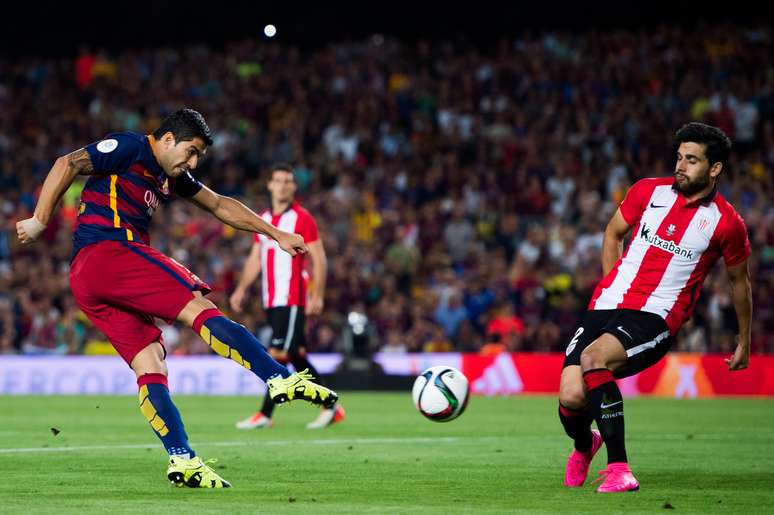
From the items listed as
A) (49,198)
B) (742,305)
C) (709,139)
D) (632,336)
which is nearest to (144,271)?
(49,198)

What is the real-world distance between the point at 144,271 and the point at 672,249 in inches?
126

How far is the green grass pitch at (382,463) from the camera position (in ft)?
22.7

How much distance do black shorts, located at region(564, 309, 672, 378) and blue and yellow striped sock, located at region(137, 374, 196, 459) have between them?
2404 millimetres

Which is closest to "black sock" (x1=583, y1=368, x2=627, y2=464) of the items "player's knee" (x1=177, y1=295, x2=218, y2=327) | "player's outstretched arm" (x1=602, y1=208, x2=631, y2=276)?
"player's outstretched arm" (x1=602, y1=208, x2=631, y2=276)

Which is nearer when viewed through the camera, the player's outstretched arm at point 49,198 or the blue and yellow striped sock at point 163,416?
the player's outstretched arm at point 49,198

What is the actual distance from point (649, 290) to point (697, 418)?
7.22 metres

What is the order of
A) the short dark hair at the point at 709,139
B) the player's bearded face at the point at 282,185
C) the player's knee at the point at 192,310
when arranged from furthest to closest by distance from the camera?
the player's bearded face at the point at 282,185
the short dark hair at the point at 709,139
the player's knee at the point at 192,310

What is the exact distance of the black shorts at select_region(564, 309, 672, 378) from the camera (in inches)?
305

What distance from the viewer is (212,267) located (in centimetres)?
2391

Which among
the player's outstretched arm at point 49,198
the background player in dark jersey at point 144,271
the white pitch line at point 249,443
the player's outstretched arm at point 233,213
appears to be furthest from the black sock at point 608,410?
the white pitch line at point 249,443

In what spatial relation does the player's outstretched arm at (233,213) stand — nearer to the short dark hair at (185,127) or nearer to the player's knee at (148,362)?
the short dark hair at (185,127)

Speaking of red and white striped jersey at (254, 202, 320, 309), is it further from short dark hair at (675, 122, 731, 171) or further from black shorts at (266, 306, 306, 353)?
short dark hair at (675, 122, 731, 171)

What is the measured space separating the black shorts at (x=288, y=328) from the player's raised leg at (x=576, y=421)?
5.59 metres

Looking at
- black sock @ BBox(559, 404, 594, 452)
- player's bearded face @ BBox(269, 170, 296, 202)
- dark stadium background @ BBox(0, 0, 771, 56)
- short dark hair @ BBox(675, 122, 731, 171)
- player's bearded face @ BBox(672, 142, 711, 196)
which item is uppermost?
dark stadium background @ BBox(0, 0, 771, 56)
